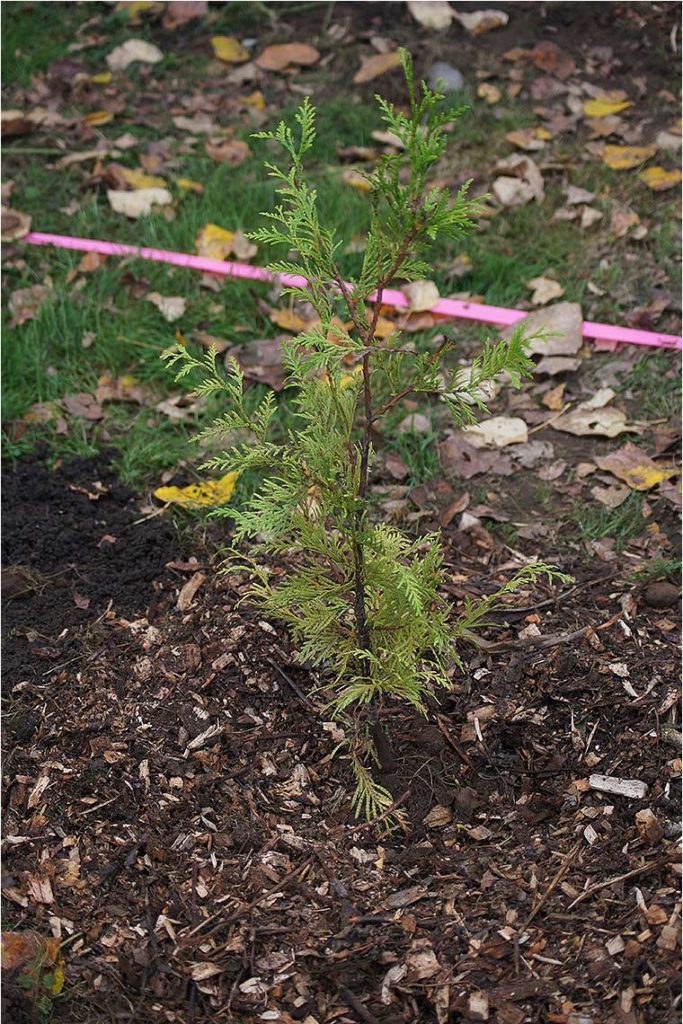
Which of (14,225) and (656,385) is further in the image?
(14,225)

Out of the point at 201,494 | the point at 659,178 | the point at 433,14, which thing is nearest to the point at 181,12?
the point at 433,14

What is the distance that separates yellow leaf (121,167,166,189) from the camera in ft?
16.6

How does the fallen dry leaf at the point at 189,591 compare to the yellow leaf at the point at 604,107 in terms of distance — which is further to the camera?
the yellow leaf at the point at 604,107

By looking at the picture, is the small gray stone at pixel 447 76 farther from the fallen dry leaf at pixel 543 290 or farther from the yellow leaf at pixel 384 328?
the yellow leaf at pixel 384 328

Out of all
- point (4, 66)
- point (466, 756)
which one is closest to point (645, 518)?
point (466, 756)

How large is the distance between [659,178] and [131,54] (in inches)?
111

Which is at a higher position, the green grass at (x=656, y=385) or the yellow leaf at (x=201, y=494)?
the green grass at (x=656, y=385)

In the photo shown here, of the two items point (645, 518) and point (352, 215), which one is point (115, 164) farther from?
point (645, 518)

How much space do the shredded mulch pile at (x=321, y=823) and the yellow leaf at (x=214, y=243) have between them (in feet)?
5.92

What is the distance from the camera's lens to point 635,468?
3.69 metres

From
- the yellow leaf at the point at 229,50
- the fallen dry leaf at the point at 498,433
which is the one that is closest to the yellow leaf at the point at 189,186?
the yellow leaf at the point at 229,50

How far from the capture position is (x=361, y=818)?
2748 mm

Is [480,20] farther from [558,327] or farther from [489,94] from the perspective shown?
[558,327]

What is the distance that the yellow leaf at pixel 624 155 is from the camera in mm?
5148
